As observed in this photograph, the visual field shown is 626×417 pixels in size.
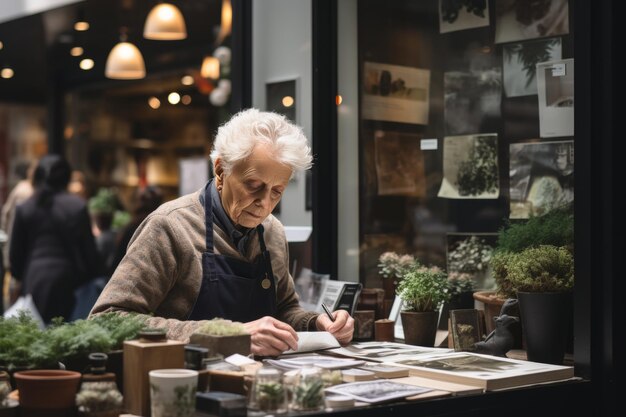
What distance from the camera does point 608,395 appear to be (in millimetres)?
2943

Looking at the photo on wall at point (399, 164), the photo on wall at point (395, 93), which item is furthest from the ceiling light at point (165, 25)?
the photo on wall at point (399, 164)

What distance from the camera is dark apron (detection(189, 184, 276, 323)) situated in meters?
3.21

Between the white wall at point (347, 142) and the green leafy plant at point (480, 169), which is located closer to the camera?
the green leafy plant at point (480, 169)

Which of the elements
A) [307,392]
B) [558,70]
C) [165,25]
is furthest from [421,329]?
[165,25]

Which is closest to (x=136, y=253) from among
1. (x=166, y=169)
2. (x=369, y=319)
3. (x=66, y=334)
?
(x=66, y=334)

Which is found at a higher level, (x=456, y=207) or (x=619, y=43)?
(x=619, y=43)

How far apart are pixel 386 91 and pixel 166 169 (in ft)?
32.0

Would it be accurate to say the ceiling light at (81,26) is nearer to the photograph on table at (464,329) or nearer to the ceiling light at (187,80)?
the ceiling light at (187,80)

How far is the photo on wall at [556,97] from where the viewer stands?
3365 mm

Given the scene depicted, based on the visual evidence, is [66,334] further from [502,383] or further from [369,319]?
[369,319]

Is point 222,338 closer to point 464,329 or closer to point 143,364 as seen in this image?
point 143,364

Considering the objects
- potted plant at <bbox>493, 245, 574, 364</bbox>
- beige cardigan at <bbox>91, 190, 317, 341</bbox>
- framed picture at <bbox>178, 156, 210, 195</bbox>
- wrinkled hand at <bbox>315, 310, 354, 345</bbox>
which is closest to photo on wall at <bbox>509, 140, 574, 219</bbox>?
potted plant at <bbox>493, 245, 574, 364</bbox>

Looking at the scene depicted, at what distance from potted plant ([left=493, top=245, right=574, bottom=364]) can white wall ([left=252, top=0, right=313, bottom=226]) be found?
4.47 feet

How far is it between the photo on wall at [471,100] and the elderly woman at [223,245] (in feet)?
2.85
